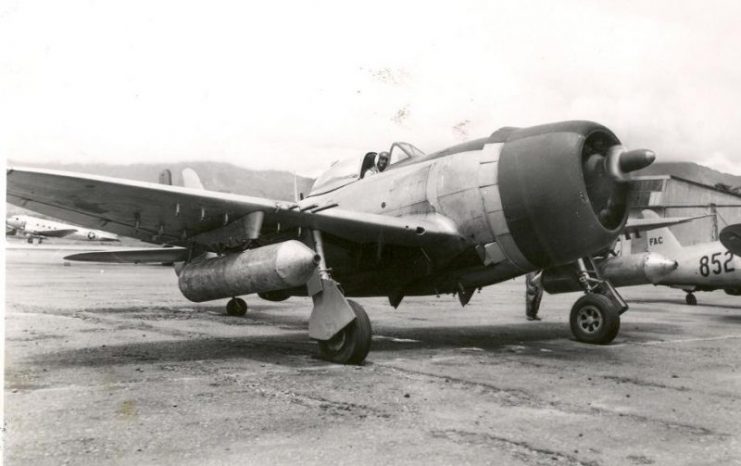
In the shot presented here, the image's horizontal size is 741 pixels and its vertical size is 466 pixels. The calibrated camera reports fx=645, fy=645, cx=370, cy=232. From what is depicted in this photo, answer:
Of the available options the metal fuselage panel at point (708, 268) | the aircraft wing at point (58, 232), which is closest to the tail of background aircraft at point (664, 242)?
the metal fuselage panel at point (708, 268)

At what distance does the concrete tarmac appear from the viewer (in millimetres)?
3191

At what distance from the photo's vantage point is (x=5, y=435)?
3395 mm

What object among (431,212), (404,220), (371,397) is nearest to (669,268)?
(431,212)

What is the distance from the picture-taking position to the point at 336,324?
5859 millimetres

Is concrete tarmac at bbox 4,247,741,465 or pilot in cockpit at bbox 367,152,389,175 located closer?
concrete tarmac at bbox 4,247,741,465

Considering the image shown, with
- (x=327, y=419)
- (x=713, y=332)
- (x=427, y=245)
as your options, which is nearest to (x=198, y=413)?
(x=327, y=419)

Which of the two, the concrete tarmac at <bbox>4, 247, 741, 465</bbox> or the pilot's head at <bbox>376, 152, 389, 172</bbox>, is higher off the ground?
the pilot's head at <bbox>376, 152, 389, 172</bbox>

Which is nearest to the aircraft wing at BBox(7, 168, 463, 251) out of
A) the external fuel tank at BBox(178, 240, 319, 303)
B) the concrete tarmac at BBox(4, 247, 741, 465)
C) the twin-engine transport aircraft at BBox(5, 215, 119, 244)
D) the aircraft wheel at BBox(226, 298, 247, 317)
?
the external fuel tank at BBox(178, 240, 319, 303)

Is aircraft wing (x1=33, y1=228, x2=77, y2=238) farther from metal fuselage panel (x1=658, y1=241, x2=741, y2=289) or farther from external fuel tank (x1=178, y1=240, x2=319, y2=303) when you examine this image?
external fuel tank (x1=178, y1=240, x2=319, y2=303)

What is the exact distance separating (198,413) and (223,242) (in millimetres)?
2717

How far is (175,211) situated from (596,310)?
15.8 feet

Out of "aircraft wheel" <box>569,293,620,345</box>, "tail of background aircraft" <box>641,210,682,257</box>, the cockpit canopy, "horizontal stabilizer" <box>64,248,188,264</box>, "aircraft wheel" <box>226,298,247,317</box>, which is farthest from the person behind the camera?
"tail of background aircraft" <box>641,210,682,257</box>

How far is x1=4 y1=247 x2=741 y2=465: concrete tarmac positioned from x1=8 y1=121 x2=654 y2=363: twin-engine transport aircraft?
0.77 meters

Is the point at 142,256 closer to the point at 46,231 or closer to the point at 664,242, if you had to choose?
the point at 664,242
